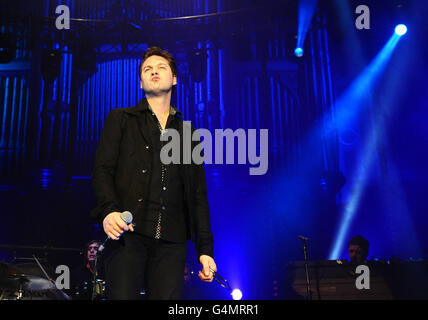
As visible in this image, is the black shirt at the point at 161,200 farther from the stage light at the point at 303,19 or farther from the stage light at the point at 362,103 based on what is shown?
the stage light at the point at 303,19

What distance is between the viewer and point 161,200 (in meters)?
2.06

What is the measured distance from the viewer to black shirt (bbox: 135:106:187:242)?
1.97 meters

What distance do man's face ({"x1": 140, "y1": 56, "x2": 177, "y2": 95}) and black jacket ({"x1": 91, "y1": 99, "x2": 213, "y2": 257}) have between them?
9 centimetres

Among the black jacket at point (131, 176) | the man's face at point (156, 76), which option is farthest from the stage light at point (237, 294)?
the man's face at point (156, 76)

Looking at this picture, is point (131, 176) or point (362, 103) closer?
point (131, 176)

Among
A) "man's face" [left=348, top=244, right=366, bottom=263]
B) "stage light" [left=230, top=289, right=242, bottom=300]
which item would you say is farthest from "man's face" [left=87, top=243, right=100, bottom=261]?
"man's face" [left=348, top=244, right=366, bottom=263]

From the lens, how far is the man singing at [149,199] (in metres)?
1.88

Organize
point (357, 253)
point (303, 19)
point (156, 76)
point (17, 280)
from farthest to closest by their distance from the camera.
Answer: point (303, 19) < point (357, 253) < point (17, 280) < point (156, 76)

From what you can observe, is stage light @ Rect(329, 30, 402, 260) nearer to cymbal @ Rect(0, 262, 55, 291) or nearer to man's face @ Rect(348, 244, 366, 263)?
man's face @ Rect(348, 244, 366, 263)

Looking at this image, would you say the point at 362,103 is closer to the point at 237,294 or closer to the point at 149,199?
the point at 237,294

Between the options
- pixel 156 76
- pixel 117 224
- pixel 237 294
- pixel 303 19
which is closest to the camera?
pixel 117 224

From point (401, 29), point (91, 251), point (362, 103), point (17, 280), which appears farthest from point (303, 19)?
point (17, 280)

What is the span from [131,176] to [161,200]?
183 millimetres

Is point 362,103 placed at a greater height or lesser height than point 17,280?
greater
